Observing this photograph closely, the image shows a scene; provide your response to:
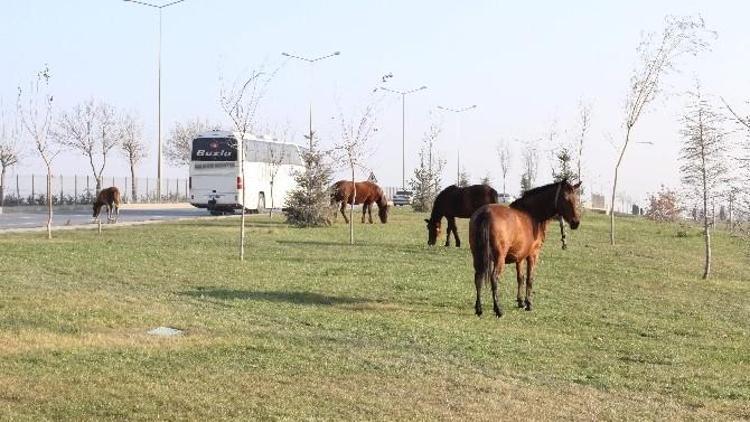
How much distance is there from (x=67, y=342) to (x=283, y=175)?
46.0m

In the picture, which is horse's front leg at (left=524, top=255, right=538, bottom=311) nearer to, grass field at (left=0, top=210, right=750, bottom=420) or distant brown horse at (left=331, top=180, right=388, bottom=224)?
grass field at (left=0, top=210, right=750, bottom=420)

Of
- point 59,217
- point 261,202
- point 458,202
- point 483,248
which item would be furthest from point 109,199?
point 483,248

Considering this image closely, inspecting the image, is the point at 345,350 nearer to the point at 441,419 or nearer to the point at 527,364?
the point at 527,364

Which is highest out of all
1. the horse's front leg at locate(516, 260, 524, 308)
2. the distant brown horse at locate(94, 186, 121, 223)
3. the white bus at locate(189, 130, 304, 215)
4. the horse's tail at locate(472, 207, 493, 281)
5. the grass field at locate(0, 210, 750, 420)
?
the white bus at locate(189, 130, 304, 215)

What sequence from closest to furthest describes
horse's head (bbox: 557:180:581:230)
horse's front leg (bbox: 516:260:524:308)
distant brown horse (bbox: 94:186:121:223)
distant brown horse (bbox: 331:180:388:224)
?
horse's front leg (bbox: 516:260:524:308) < horse's head (bbox: 557:180:581:230) < distant brown horse (bbox: 94:186:121:223) < distant brown horse (bbox: 331:180:388:224)

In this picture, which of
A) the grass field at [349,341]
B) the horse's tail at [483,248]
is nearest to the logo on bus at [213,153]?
the grass field at [349,341]

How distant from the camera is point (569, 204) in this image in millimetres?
14961

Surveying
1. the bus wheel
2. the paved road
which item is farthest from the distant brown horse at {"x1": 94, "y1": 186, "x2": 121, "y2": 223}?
the bus wheel

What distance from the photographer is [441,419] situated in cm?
770

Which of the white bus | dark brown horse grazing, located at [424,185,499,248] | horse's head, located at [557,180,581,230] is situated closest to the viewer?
horse's head, located at [557,180,581,230]

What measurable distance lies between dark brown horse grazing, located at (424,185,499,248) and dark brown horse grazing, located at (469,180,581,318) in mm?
10384

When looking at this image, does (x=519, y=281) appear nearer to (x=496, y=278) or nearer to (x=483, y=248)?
(x=496, y=278)

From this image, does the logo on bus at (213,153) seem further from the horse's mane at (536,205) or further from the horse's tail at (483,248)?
the horse's tail at (483,248)

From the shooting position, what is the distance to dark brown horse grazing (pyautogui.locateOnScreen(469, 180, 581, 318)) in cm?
1356
